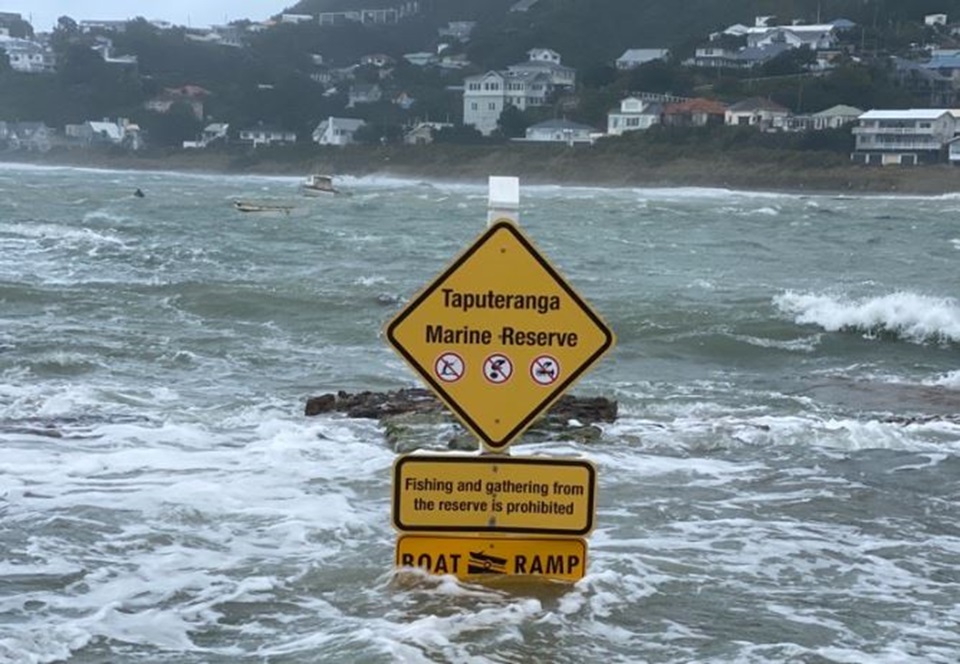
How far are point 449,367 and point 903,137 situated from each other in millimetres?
93886

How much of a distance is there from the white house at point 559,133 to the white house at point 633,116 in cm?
202

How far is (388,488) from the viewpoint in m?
8.31

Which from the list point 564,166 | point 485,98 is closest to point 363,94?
point 485,98

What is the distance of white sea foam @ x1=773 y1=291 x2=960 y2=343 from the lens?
65.0 feet

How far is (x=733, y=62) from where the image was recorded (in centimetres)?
12850

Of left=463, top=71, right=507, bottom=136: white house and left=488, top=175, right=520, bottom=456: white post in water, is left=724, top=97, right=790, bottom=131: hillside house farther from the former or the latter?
left=488, top=175, right=520, bottom=456: white post in water

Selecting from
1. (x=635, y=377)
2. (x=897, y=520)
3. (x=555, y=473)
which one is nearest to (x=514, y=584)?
(x=555, y=473)

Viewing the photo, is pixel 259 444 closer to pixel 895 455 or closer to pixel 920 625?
pixel 895 455

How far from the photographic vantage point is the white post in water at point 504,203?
4.98m

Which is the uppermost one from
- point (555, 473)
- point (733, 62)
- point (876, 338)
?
point (733, 62)

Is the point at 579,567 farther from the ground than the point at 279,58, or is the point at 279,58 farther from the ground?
the point at 279,58

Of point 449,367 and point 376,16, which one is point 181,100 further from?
point 449,367

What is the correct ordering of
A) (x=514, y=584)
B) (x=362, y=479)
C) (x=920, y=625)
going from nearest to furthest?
1. (x=514, y=584)
2. (x=920, y=625)
3. (x=362, y=479)

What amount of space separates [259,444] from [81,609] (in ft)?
13.4
